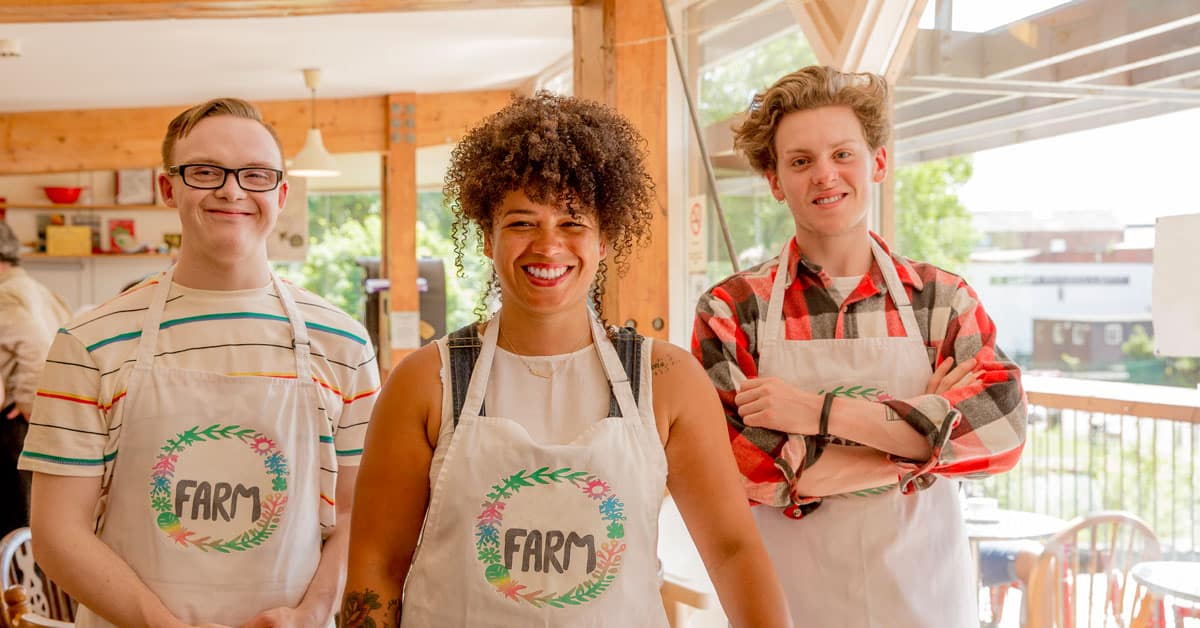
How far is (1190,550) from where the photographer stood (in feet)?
8.50

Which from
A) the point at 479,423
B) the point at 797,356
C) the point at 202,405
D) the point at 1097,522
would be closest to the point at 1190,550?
the point at 1097,522

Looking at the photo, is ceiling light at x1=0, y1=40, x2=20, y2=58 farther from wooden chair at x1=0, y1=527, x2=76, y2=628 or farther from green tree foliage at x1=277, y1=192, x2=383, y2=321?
green tree foliage at x1=277, y1=192, x2=383, y2=321

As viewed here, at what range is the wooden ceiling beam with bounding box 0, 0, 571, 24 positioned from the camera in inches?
156

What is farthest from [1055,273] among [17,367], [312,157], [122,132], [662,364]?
[122,132]

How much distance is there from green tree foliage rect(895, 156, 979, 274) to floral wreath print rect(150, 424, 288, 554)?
2.22m

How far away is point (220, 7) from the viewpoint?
3.97m

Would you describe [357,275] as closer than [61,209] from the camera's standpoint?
No

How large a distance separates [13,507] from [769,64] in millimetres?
3055

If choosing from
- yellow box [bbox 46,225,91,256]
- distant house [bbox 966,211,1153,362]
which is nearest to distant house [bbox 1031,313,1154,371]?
distant house [bbox 966,211,1153,362]

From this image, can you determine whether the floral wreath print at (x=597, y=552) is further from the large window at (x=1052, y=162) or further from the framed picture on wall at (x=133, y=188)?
the framed picture on wall at (x=133, y=188)

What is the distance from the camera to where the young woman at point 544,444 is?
4.39 ft

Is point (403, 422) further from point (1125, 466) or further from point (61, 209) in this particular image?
point (61, 209)

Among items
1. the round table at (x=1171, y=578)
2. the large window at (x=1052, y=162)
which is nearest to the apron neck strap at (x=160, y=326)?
the large window at (x=1052, y=162)

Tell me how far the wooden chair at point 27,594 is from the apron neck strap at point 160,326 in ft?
2.19
